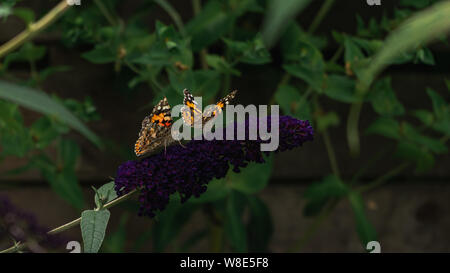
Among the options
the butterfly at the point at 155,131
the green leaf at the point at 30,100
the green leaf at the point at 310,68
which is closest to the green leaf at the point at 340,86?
the green leaf at the point at 310,68

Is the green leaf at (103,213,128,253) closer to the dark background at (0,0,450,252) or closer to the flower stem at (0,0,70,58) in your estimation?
the dark background at (0,0,450,252)

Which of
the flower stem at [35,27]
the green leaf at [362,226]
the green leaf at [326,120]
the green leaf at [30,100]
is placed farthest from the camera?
the green leaf at [326,120]

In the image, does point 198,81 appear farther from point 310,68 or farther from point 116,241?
point 116,241

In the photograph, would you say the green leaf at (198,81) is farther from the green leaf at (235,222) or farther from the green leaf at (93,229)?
the green leaf at (93,229)

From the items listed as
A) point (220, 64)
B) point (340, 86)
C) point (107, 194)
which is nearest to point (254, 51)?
point (220, 64)

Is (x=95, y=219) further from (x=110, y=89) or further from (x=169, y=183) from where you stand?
(x=110, y=89)
